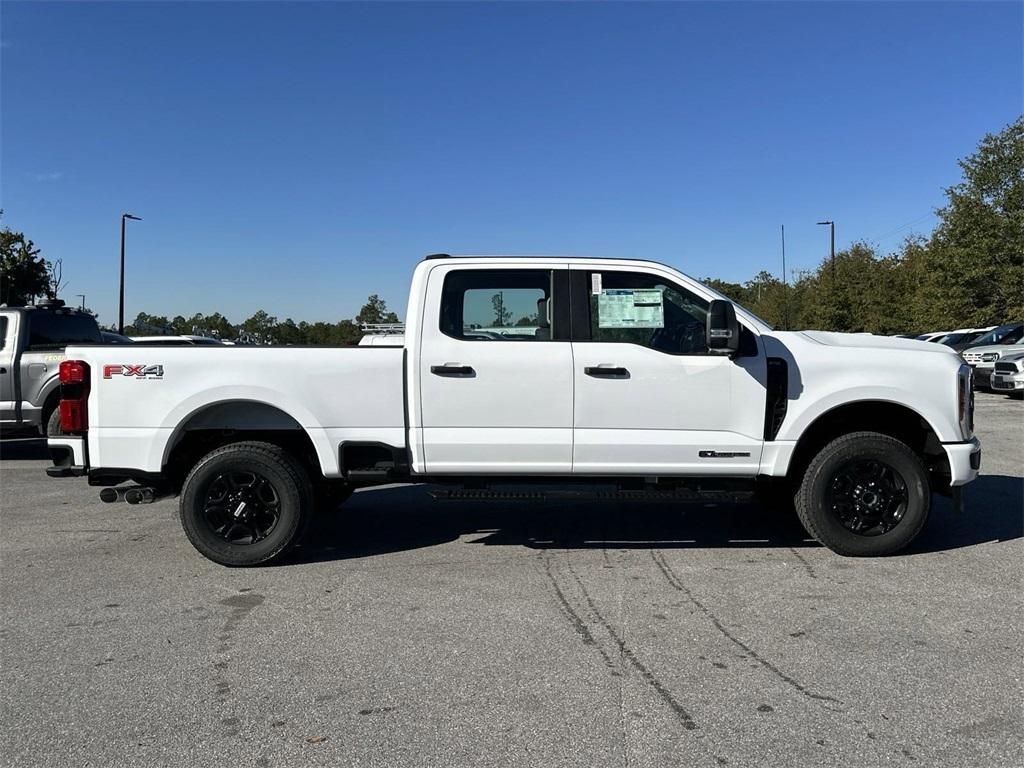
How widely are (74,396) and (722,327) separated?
14.3ft

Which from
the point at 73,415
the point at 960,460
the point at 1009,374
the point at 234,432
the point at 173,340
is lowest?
the point at 960,460

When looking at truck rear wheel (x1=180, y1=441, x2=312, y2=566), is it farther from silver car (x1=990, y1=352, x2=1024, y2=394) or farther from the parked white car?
silver car (x1=990, y1=352, x2=1024, y2=394)

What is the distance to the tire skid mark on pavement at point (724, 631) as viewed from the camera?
3.40m

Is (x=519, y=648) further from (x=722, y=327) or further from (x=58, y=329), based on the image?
(x=58, y=329)

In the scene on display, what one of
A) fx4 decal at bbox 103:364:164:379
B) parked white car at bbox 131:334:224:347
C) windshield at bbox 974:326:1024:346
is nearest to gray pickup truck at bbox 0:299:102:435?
parked white car at bbox 131:334:224:347

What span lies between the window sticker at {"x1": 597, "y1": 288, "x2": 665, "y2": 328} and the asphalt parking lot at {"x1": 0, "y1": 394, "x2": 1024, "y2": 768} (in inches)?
65.3

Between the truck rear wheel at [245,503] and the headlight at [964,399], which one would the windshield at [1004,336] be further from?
the truck rear wheel at [245,503]

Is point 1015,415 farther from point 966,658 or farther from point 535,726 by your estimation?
Result: point 535,726

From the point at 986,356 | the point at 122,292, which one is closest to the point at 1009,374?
the point at 986,356

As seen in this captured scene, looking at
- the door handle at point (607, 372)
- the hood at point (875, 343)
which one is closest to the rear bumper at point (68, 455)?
the door handle at point (607, 372)

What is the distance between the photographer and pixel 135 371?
17.0 ft

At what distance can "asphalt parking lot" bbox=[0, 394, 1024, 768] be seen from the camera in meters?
3.03

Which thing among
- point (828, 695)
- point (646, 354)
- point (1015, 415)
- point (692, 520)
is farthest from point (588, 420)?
point (1015, 415)

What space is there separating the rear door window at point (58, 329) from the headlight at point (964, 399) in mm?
9556
